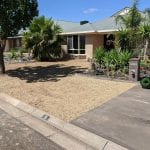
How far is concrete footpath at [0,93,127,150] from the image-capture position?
18.6ft

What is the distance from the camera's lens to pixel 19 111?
8.48 m

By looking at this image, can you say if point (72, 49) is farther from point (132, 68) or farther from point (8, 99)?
point (8, 99)

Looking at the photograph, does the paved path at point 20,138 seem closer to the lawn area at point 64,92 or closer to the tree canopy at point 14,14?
the lawn area at point 64,92

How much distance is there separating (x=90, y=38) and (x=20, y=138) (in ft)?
58.1

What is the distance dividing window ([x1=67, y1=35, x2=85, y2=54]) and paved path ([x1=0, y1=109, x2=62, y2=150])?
17936 millimetres

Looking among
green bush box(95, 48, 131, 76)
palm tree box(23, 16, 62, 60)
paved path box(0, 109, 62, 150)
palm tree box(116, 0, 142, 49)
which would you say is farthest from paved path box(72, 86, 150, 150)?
palm tree box(23, 16, 62, 60)

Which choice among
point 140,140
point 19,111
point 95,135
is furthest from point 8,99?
point 140,140

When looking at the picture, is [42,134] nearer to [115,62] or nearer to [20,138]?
[20,138]

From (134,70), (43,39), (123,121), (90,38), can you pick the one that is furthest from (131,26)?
(123,121)

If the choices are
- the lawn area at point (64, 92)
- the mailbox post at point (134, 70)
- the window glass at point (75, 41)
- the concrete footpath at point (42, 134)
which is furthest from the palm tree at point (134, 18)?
the concrete footpath at point (42, 134)

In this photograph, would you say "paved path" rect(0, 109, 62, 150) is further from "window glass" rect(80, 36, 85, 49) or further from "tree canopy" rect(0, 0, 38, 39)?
"window glass" rect(80, 36, 85, 49)

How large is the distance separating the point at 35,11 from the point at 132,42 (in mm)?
5987

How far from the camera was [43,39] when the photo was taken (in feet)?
75.0

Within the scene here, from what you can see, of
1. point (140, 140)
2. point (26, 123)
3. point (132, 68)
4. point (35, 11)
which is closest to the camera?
point (140, 140)
